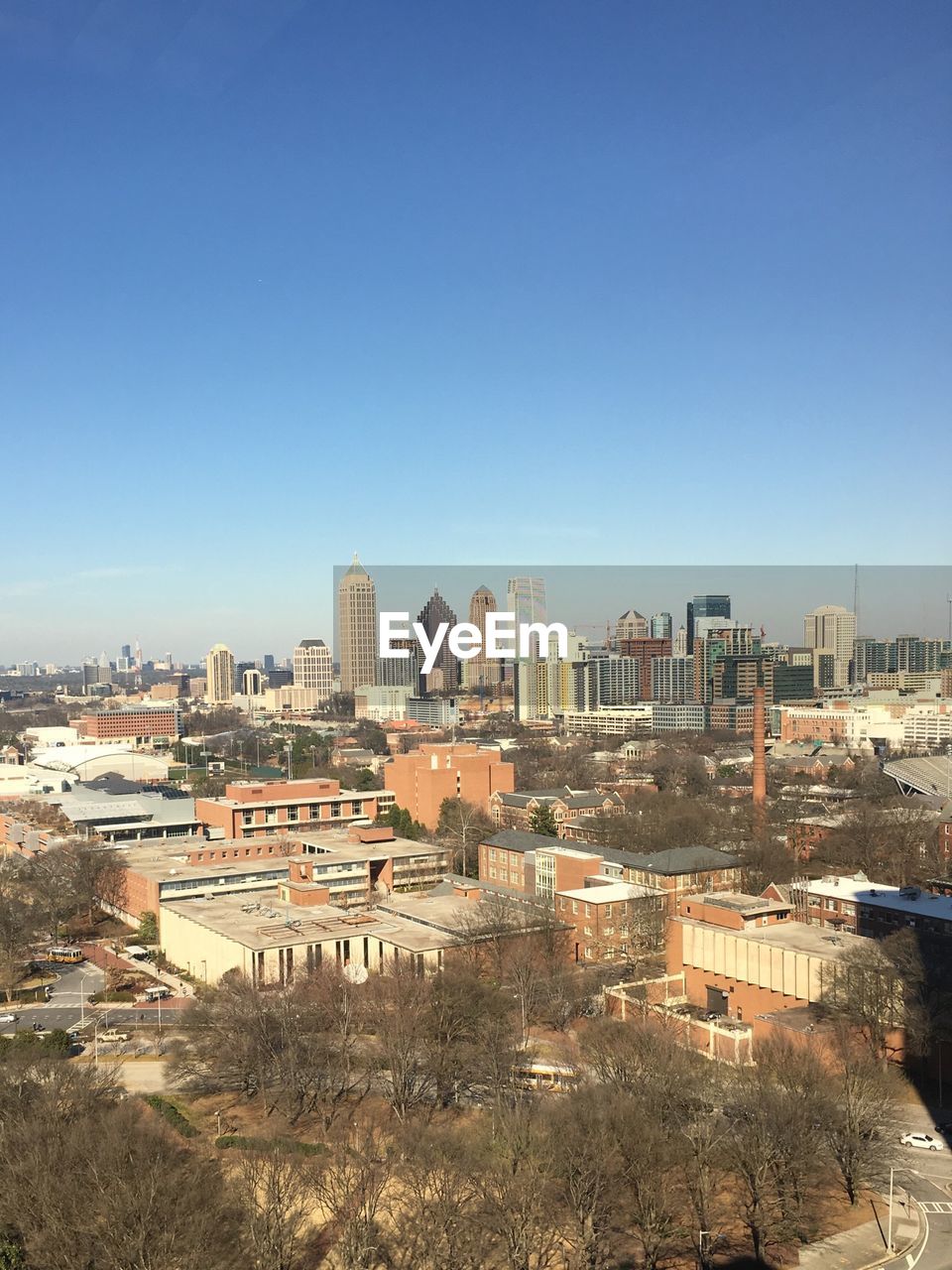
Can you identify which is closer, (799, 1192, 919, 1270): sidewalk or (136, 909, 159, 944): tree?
(799, 1192, 919, 1270): sidewalk

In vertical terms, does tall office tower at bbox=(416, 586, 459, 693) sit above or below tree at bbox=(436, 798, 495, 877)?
above

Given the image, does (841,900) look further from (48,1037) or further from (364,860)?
(48,1037)

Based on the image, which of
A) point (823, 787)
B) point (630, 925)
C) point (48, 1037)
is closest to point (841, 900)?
point (630, 925)

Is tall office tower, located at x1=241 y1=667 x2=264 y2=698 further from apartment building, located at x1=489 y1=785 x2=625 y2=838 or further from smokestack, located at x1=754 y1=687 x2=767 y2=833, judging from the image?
smokestack, located at x1=754 y1=687 x2=767 y2=833

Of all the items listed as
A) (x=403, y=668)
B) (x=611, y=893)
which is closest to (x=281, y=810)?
(x=611, y=893)

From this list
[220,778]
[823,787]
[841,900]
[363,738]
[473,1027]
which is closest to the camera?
[473,1027]

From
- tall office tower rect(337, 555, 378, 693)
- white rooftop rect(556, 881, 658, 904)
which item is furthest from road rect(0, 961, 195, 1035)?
tall office tower rect(337, 555, 378, 693)
